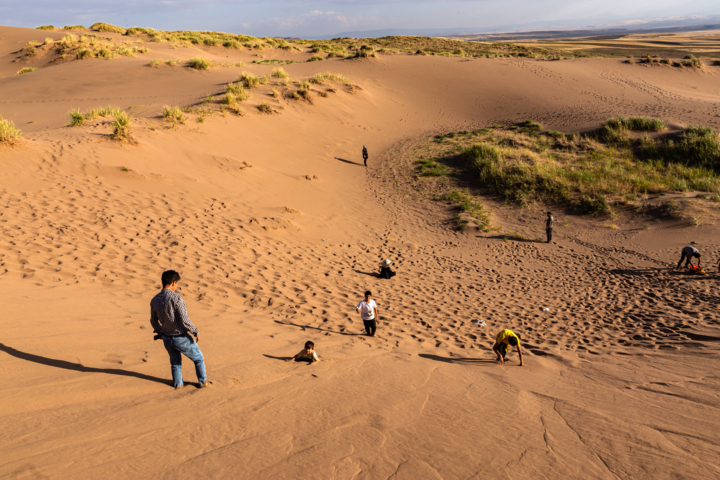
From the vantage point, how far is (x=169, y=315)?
4.36m

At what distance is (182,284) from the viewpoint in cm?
816

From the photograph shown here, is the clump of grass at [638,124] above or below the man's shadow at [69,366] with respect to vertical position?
above

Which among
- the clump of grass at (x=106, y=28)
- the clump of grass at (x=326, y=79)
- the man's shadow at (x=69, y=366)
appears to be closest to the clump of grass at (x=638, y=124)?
the clump of grass at (x=326, y=79)

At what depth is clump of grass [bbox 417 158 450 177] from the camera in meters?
19.8

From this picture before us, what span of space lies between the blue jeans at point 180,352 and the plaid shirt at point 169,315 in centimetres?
9

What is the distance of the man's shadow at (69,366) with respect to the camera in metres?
4.59

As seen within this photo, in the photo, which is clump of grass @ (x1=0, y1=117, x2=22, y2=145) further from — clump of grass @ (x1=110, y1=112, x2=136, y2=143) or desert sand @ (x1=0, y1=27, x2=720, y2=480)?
clump of grass @ (x1=110, y1=112, x2=136, y2=143)

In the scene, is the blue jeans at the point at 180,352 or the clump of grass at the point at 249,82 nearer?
the blue jeans at the point at 180,352

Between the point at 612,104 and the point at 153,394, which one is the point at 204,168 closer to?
the point at 153,394

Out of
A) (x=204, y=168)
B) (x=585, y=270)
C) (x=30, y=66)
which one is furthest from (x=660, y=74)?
(x=30, y=66)

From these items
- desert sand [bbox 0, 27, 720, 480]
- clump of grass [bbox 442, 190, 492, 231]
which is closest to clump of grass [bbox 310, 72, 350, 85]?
desert sand [bbox 0, 27, 720, 480]

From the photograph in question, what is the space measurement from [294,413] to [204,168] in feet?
42.2

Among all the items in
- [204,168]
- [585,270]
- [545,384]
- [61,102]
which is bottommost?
[585,270]

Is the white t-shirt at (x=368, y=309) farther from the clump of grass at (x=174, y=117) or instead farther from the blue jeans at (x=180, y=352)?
the clump of grass at (x=174, y=117)
